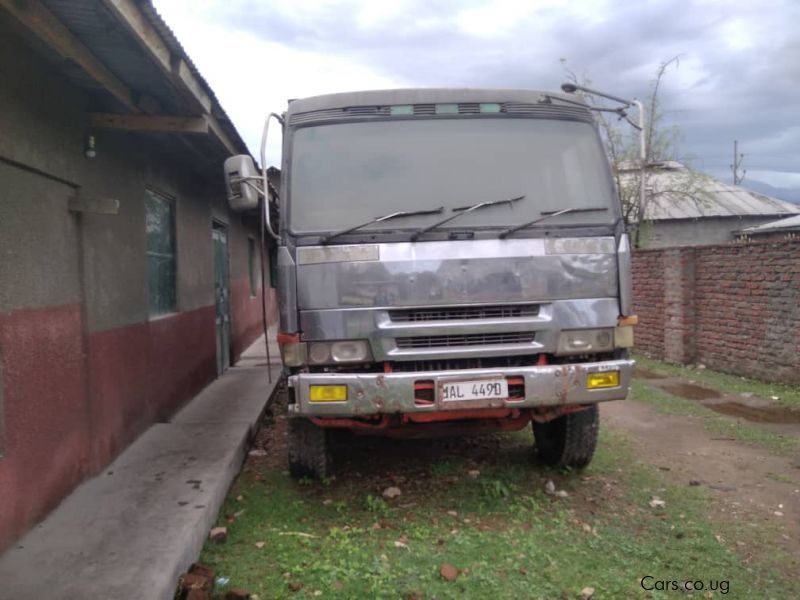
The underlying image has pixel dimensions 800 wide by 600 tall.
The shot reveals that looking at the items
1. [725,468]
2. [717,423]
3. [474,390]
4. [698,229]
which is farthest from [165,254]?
[698,229]

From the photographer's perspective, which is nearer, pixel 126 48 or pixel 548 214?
pixel 126 48

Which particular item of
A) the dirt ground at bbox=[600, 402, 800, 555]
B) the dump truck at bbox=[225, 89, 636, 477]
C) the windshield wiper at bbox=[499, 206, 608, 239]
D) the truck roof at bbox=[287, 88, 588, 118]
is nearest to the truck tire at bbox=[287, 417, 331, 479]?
the dump truck at bbox=[225, 89, 636, 477]

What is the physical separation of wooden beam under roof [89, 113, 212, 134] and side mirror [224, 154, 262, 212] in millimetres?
854

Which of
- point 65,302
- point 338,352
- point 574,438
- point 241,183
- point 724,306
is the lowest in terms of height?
point 574,438

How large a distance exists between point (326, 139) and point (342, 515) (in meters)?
2.38

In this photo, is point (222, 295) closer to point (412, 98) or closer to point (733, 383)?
point (412, 98)

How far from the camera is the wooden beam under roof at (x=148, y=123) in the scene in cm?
457

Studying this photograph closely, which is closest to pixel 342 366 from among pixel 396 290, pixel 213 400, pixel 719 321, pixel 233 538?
pixel 396 290

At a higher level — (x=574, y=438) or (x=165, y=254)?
(x=165, y=254)

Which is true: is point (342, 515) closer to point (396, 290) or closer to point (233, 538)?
point (233, 538)

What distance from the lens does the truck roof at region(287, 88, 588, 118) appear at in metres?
4.17

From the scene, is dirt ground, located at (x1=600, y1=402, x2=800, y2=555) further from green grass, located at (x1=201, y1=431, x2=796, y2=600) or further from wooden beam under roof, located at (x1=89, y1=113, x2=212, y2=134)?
wooden beam under roof, located at (x1=89, y1=113, x2=212, y2=134)

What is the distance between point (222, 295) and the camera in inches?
374

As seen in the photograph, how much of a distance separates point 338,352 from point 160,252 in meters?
3.28
